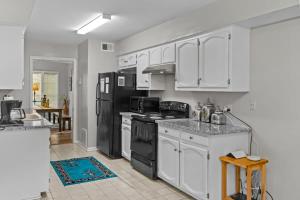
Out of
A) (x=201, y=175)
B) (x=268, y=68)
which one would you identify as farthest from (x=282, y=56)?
(x=201, y=175)

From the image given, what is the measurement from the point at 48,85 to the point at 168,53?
7.02 metres

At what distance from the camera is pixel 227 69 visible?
119 inches

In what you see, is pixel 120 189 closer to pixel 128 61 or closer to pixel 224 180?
pixel 224 180

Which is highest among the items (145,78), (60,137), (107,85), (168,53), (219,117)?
(168,53)

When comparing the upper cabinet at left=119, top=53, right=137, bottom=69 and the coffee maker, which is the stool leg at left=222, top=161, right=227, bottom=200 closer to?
the coffee maker

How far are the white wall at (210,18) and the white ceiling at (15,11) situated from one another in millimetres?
2013

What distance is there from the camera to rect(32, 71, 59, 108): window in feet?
31.4

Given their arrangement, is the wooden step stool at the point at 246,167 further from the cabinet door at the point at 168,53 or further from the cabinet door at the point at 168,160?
the cabinet door at the point at 168,53

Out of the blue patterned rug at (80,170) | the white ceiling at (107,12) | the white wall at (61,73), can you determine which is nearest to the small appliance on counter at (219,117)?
the white ceiling at (107,12)

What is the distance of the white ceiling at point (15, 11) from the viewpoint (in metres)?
2.69

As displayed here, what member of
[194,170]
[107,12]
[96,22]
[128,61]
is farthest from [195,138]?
[128,61]

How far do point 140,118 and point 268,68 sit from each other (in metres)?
2.03

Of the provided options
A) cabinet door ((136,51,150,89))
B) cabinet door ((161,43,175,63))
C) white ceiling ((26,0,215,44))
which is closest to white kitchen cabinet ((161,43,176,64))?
cabinet door ((161,43,175,63))

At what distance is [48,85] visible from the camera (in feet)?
32.0
